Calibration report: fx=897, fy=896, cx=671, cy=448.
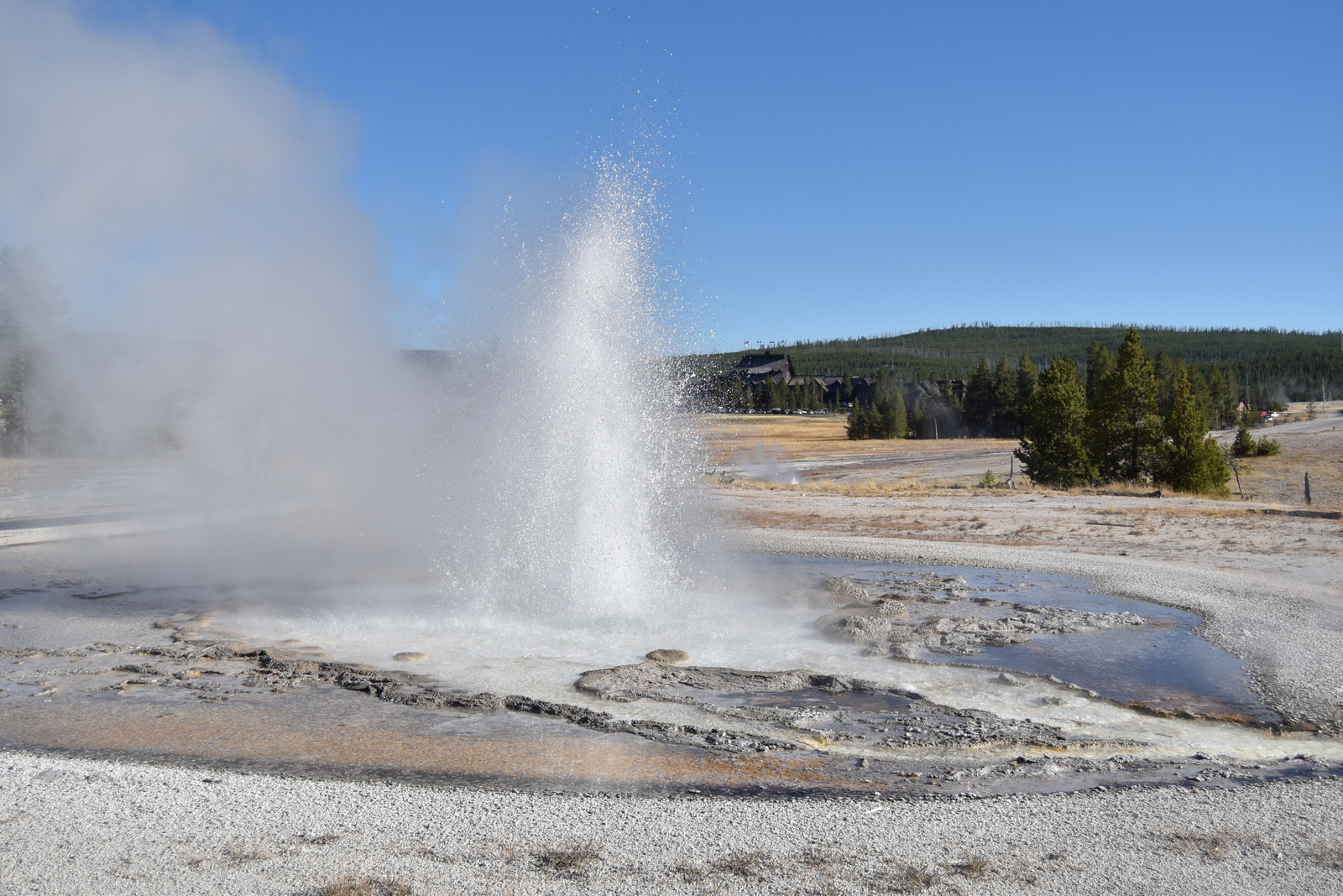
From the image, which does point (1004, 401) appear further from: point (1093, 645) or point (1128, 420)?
point (1093, 645)

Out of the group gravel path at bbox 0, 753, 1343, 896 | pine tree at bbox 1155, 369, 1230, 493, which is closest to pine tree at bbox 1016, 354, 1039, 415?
pine tree at bbox 1155, 369, 1230, 493

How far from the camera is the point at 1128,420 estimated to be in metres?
29.7

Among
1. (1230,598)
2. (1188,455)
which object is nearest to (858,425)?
(1188,455)

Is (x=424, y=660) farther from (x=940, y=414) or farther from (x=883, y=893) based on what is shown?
(x=940, y=414)

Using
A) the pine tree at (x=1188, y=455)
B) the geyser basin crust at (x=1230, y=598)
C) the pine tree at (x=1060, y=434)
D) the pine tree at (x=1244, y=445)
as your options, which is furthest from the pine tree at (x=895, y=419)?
the geyser basin crust at (x=1230, y=598)

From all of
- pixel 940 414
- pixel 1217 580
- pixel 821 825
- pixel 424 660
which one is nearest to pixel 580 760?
pixel 821 825

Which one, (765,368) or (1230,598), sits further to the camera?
(765,368)

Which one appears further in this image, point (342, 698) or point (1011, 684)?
point (1011, 684)

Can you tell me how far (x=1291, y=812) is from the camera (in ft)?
15.6

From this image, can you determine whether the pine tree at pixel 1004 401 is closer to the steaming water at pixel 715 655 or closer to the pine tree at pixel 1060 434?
the pine tree at pixel 1060 434

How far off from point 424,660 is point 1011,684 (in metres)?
5.17

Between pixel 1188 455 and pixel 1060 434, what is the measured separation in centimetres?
435

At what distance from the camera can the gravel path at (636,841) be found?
158 inches

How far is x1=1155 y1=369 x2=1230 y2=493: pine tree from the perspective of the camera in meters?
27.0
